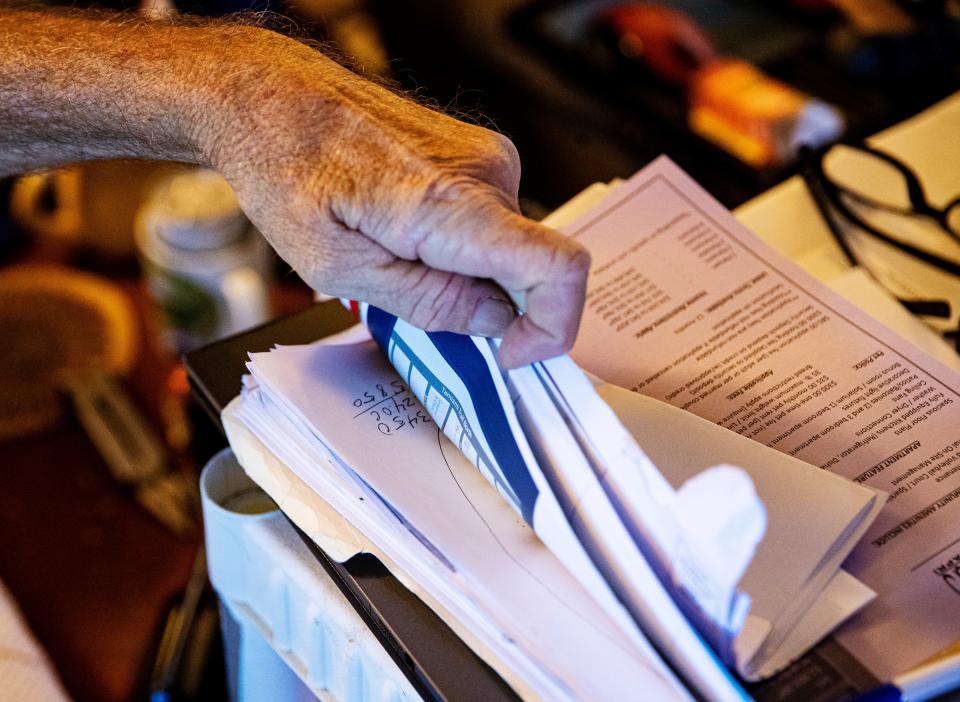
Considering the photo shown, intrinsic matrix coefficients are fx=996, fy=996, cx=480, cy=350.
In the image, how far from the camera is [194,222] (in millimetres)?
890

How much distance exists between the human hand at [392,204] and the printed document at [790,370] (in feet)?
0.28

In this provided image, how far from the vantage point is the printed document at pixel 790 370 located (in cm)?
36

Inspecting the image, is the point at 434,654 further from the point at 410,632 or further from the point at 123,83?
the point at 123,83

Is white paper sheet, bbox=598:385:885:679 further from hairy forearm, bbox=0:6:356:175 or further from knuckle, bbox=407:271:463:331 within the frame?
hairy forearm, bbox=0:6:356:175

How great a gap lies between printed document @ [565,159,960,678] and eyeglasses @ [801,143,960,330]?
0.11m

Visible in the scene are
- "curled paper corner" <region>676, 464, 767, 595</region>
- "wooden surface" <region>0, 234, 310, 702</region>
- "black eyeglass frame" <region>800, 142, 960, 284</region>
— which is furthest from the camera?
"wooden surface" <region>0, 234, 310, 702</region>

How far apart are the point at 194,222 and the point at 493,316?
1.95 feet

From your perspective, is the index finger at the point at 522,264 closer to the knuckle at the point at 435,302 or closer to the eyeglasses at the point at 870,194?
the knuckle at the point at 435,302

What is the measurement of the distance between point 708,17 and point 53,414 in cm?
74

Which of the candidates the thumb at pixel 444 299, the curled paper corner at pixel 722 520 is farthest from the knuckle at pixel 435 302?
the curled paper corner at pixel 722 520


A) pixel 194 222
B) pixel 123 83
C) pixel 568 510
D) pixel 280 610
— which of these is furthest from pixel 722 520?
pixel 194 222

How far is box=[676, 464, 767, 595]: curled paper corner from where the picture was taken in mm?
267

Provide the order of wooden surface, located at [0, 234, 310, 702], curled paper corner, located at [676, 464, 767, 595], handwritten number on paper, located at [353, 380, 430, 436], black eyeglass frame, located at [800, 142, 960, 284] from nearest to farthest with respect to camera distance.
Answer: curled paper corner, located at [676, 464, 767, 595], handwritten number on paper, located at [353, 380, 430, 436], black eyeglass frame, located at [800, 142, 960, 284], wooden surface, located at [0, 234, 310, 702]

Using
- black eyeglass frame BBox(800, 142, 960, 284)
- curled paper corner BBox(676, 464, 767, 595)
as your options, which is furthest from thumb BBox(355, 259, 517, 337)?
black eyeglass frame BBox(800, 142, 960, 284)
